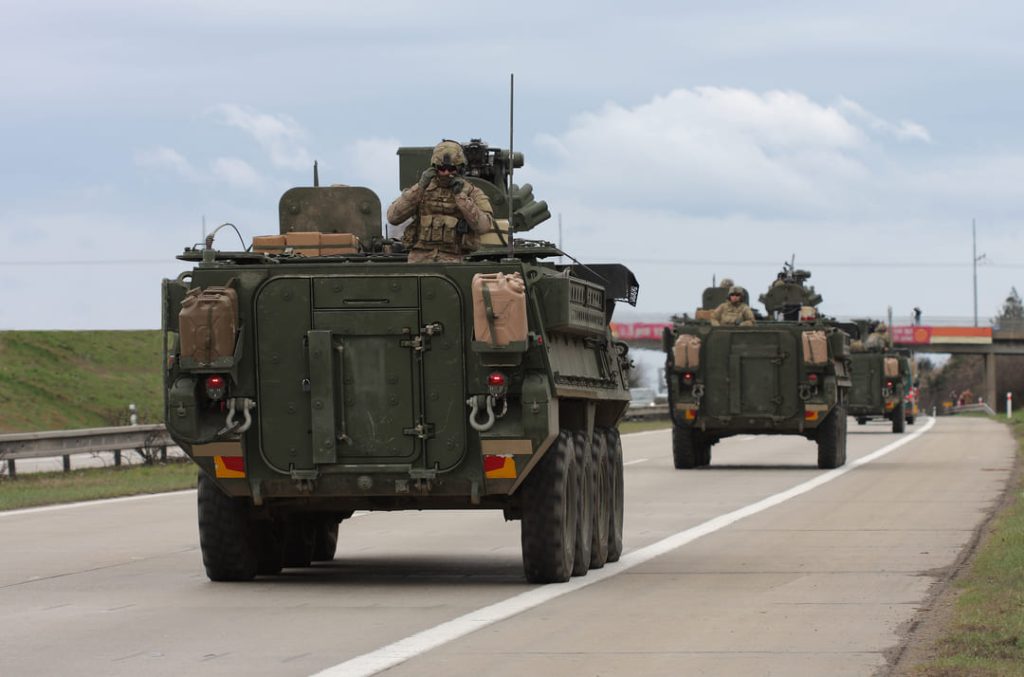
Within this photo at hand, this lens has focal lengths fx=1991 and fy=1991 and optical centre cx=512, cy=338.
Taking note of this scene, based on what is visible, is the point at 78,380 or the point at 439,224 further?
the point at 78,380

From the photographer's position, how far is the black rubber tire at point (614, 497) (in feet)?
52.6

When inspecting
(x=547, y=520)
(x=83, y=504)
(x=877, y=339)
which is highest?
(x=877, y=339)

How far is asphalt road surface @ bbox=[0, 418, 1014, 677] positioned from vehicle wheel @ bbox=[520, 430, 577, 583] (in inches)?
7.5

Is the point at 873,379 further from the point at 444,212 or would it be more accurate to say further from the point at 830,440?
the point at 444,212

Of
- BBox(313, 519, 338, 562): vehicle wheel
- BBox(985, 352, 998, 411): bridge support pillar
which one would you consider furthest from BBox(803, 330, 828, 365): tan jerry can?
BBox(985, 352, 998, 411): bridge support pillar

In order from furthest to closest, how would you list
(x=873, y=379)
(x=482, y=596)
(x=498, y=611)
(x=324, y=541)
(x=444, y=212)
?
(x=873, y=379) → (x=324, y=541) → (x=444, y=212) → (x=482, y=596) → (x=498, y=611)

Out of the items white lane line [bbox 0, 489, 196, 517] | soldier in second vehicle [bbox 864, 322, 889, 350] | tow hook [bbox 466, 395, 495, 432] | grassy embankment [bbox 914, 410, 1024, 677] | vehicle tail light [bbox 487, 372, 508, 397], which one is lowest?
grassy embankment [bbox 914, 410, 1024, 677]

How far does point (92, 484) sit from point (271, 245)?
1409 centimetres

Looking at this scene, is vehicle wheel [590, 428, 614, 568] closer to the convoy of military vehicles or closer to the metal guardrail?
the convoy of military vehicles

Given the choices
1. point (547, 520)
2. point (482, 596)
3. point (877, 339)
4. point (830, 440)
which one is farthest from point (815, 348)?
point (877, 339)

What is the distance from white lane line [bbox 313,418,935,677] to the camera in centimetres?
1006

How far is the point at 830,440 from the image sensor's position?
32281 mm

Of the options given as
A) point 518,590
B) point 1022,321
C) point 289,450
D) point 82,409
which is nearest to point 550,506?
point 518,590

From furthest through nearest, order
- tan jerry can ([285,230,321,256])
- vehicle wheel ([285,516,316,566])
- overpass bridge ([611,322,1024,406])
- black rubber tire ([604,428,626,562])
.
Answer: overpass bridge ([611,322,1024,406]) → black rubber tire ([604,428,626,562]) → vehicle wheel ([285,516,316,566]) → tan jerry can ([285,230,321,256])
